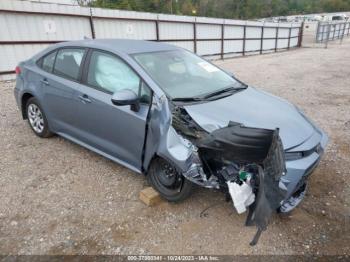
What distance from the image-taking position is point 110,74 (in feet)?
11.2

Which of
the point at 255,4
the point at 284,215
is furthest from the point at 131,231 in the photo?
the point at 255,4

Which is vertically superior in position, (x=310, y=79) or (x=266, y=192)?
(x=266, y=192)

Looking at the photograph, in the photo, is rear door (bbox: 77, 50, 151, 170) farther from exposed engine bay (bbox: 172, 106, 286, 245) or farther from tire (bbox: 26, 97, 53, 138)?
tire (bbox: 26, 97, 53, 138)

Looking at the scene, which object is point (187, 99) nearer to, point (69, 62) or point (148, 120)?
point (148, 120)

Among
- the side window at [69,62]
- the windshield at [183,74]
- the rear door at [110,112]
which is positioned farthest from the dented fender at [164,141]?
the side window at [69,62]

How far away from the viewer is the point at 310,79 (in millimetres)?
9891

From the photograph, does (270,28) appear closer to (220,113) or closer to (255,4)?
(220,113)

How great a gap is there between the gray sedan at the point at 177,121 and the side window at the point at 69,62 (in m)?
0.01

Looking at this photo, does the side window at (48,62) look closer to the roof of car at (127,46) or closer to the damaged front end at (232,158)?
the roof of car at (127,46)

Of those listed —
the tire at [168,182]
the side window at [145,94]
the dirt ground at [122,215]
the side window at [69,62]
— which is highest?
the side window at [69,62]

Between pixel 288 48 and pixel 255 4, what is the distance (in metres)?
74.4

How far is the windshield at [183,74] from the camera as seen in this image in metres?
3.16

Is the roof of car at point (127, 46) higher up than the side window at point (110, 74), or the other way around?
the roof of car at point (127, 46)

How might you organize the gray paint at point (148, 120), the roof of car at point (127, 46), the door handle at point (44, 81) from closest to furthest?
the gray paint at point (148, 120) < the roof of car at point (127, 46) < the door handle at point (44, 81)
